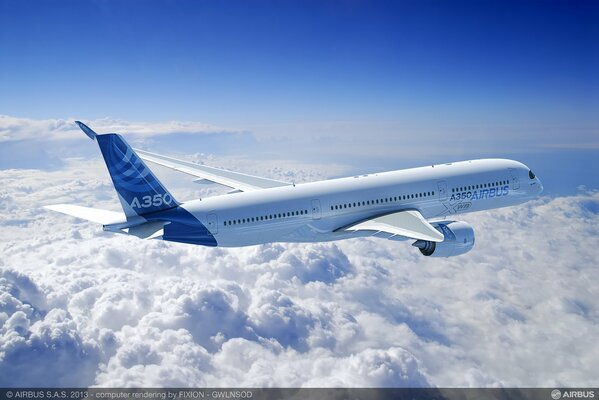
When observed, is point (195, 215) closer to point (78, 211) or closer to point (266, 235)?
point (266, 235)

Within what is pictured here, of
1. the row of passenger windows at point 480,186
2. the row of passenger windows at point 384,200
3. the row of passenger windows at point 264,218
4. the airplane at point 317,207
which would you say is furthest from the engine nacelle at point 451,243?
the row of passenger windows at point 264,218

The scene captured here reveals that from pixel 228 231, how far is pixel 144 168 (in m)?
8.19

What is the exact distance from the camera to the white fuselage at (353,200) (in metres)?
32.0

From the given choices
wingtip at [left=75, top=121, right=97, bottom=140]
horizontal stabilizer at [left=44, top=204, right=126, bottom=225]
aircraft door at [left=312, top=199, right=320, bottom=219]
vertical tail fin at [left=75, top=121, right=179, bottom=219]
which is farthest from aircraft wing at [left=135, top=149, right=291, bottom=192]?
wingtip at [left=75, top=121, right=97, bottom=140]

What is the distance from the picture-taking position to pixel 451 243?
3272cm

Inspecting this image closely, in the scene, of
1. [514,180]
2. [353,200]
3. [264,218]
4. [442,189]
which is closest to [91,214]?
[264,218]

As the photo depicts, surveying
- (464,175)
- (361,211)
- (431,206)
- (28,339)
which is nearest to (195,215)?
(361,211)

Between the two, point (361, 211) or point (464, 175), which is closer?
point (361, 211)

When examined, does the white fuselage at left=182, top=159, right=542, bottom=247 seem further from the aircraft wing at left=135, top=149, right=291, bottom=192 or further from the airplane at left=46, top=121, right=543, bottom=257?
the aircraft wing at left=135, top=149, right=291, bottom=192

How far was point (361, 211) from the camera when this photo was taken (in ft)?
116

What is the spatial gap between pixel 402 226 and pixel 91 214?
84.5 ft

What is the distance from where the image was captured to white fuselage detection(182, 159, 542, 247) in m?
32.0

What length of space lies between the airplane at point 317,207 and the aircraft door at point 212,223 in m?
0.08

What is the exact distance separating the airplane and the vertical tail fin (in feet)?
0.22
